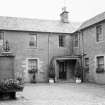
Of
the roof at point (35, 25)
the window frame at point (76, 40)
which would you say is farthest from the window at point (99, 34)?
the roof at point (35, 25)

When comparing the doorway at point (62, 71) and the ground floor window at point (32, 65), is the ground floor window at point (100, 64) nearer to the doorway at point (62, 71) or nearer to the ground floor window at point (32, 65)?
the doorway at point (62, 71)

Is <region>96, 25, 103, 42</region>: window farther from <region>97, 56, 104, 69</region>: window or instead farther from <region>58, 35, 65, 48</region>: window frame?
<region>58, 35, 65, 48</region>: window frame

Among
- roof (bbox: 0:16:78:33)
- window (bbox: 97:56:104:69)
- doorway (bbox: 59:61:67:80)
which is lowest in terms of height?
doorway (bbox: 59:61:67:80)

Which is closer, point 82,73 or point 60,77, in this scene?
point 82,73

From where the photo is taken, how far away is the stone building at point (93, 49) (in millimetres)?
17906

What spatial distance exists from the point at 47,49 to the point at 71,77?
421 centimetres

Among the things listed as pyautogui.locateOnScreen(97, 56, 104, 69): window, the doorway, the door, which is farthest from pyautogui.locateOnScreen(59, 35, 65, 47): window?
pyautogui.locateOnScreen(97, 56, 104, 69): window

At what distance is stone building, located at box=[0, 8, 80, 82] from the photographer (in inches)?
837

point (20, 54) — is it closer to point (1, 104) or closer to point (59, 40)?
point (59, 40)

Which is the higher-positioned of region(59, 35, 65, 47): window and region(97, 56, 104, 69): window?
region(59, 35, 65, 47): window

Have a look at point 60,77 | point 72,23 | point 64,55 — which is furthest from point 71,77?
point 72,23

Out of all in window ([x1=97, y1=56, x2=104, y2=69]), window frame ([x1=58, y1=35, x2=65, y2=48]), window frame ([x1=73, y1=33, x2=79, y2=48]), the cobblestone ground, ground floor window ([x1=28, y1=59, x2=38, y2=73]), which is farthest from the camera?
window frame ([x1=58, y1=35, x2=65, y2=48])

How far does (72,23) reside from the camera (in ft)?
84.2

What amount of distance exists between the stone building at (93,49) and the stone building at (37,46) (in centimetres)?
151
